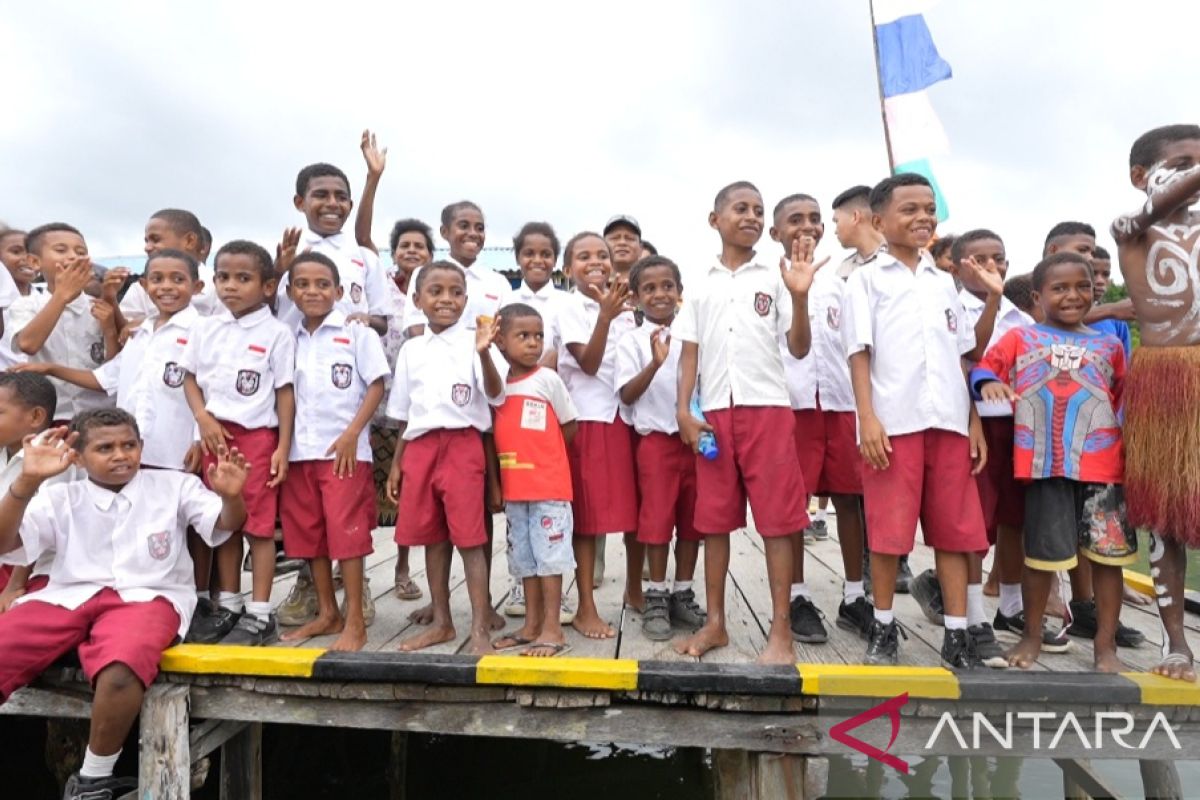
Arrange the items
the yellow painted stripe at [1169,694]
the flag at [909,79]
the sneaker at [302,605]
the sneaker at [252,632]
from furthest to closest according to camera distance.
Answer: the flag at [909,79], the sneaker at [302,605], the sneaker at [252,632], the yellow painted stripe at [1169,694]

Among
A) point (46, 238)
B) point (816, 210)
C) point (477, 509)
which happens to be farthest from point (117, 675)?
point (816, 210)

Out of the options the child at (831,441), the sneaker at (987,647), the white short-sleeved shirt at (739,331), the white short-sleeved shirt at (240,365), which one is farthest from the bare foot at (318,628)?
the sneaker at (987,647)

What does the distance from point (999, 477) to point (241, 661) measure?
318 centimetres

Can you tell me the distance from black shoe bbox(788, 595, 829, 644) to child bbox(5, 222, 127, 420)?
3350 mm

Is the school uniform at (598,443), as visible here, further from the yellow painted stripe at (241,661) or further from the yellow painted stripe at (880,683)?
the yellow painted stripe at (241,661)

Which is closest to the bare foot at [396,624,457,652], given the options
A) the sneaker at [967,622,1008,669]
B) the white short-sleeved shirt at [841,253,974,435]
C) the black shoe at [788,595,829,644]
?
the black shoe at [788,595,829,644]

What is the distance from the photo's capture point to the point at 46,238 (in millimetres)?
3752

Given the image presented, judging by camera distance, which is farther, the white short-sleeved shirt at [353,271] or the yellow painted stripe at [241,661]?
the white short-sleeved shirt at [353,271]

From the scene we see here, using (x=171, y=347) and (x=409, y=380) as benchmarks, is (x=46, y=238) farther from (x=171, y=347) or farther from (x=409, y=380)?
(x=409, y=380)

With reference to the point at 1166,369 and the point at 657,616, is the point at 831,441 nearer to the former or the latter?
the point at 657,616

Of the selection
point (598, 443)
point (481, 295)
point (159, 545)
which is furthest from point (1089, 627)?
point (159, 545)

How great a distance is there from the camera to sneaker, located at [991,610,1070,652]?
3.04 m

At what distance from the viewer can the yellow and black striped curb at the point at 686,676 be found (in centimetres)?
255

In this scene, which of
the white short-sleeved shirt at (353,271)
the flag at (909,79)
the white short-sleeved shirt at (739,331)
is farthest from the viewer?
the flag at (909,79)
